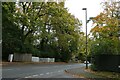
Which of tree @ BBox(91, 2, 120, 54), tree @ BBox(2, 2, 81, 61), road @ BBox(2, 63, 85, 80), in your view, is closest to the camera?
road @ BBox(2, 63, 85, 80)

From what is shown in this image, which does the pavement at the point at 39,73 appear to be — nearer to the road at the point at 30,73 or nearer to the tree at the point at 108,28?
the road at the point at 30,73

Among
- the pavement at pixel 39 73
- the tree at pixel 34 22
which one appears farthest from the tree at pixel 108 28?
the tree at pixel 34 22

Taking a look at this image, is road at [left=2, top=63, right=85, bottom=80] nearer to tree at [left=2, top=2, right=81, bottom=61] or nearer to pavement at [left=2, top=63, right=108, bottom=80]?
pavement at [left=2, top=63, right=108, bottom=80]

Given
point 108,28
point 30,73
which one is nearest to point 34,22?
point 108,28

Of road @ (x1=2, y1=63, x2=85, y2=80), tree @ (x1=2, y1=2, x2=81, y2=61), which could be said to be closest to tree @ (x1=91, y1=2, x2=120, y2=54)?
road @ (x1=2, y1=63, x2=85, y2=80)

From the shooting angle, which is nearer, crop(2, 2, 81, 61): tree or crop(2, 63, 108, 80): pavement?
crop(2, 63, 108, 80): pavement

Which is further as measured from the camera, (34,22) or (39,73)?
(34,22)

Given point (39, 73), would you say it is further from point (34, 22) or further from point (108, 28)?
point (34, 22)

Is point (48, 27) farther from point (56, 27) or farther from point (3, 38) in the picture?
point (3, 38)

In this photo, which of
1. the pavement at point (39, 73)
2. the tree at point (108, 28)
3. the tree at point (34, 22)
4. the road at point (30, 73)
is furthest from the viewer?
the tree at point (34, 22)

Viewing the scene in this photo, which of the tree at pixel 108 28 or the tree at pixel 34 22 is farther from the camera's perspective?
the tree at pixel 34 22

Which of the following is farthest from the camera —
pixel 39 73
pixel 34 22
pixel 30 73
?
pixel 34 22

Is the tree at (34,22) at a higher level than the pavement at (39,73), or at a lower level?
higher

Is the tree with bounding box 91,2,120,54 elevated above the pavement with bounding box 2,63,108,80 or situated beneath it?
elevated above
